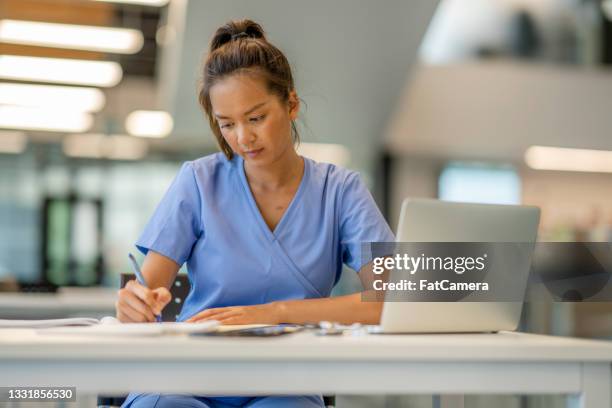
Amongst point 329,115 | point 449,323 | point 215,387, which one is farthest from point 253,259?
point 329,115

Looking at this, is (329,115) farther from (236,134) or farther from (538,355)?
(538,355)

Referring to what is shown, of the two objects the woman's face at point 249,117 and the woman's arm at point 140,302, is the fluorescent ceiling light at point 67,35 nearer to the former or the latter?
the woman's face at point 249,117

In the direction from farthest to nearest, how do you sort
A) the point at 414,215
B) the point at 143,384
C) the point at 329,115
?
the point at 329,115
the point at 414,215
the point at 143,384

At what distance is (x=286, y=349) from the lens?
0.95 metres

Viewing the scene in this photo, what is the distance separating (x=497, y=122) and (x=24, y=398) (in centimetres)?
728

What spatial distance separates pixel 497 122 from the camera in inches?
307

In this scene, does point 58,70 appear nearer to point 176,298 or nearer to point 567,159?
point 176,298

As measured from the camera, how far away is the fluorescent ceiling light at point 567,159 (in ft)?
28.4

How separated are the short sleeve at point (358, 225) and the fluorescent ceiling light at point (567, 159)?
23.3ft

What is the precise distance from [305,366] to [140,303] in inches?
16.9

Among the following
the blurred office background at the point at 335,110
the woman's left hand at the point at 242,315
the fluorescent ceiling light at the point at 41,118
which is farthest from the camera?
the fluorescent ceiling light at the point at 41,118

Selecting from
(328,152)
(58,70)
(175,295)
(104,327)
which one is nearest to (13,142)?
(58,70)

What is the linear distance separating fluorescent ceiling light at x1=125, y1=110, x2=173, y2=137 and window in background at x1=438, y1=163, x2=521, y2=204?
3368 millimetres

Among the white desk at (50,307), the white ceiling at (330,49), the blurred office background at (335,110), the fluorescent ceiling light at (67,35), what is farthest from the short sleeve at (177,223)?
the fluorescent ceiling light at (67,35)
